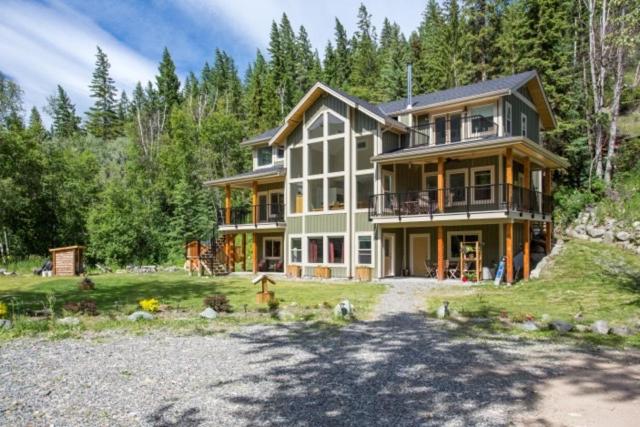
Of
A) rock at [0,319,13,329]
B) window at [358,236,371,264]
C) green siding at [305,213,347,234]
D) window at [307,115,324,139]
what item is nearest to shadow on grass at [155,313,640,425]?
rock at [0,319,13,329]

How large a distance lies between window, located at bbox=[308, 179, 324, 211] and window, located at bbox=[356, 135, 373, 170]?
8.77 ft

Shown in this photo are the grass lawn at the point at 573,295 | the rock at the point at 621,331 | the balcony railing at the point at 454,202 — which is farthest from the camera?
the balcony railing at the point at 454,202

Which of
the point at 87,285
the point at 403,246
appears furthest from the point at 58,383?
the point at 403,246

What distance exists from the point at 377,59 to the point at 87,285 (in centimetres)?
4862

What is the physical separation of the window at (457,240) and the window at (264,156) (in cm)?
1313

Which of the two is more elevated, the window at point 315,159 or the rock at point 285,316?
the window at point 315,159

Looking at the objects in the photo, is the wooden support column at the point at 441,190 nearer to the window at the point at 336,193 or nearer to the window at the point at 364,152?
the window at the point at 364,152

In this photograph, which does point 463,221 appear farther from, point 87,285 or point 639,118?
point 639,118

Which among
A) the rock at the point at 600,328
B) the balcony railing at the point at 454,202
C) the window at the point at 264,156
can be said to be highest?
the window at the point at 264,156

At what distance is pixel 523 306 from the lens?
12.5 meters

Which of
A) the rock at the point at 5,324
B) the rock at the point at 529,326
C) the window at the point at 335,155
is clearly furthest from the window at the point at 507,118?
the rock at the point at 5,324

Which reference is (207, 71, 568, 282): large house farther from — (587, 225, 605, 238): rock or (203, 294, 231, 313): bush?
(203, 294, 231, 313): bush

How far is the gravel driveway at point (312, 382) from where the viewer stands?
17.1 ft

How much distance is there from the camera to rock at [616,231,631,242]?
2057 centimetres
